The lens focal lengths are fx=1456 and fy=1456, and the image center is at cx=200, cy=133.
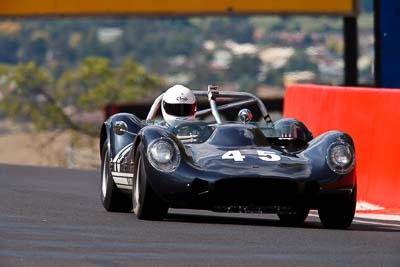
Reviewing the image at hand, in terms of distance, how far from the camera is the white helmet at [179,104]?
1267cm

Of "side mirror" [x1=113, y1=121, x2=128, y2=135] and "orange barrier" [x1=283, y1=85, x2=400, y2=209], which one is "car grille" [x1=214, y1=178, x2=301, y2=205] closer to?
"side mirror" [x1=113, y1=121, x2=128, y2=135]

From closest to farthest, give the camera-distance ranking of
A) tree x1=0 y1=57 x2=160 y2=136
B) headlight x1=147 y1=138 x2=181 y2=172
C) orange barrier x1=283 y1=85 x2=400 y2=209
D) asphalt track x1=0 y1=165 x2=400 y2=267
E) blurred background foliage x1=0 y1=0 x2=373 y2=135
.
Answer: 1. asphalt track x1=0 y1=165 x2=400 y2=267
2. headlight x1=147 y1=138 x2=181 y2=172
3. orange barrier x1=283 y1=85 x2=400 y2=209
4. tree x1=0 y1=57 x2=160 y2=136
5. blurred background foliage x1=0 y1=0 x2=373 y2=135

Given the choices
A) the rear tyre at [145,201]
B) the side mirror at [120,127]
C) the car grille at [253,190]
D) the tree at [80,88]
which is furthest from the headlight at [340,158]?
the tree at [80,88]

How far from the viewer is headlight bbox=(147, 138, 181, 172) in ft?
36.6

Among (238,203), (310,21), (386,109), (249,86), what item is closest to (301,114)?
(386,109)

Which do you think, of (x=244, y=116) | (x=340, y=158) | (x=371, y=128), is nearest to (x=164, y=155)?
(x=340, y=158)

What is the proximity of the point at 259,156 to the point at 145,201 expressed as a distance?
3.12ft

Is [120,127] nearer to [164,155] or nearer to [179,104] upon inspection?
[179,104]

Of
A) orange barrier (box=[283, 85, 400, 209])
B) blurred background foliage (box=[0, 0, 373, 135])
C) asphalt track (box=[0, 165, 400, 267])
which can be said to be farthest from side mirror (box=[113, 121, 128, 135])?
blurred background foliage (box=[0, 0, 373, 135])

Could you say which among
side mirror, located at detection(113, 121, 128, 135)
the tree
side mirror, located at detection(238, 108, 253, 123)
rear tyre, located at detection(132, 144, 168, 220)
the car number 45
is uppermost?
the car number 45

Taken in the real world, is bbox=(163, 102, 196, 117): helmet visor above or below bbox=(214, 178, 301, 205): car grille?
above

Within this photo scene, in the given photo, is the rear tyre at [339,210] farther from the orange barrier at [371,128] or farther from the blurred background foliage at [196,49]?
the blurred background foliage at [196,49]

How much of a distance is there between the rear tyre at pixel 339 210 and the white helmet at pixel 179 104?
1772 millimetres

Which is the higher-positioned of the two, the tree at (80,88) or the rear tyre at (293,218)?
the rear tyre at (293,218)
